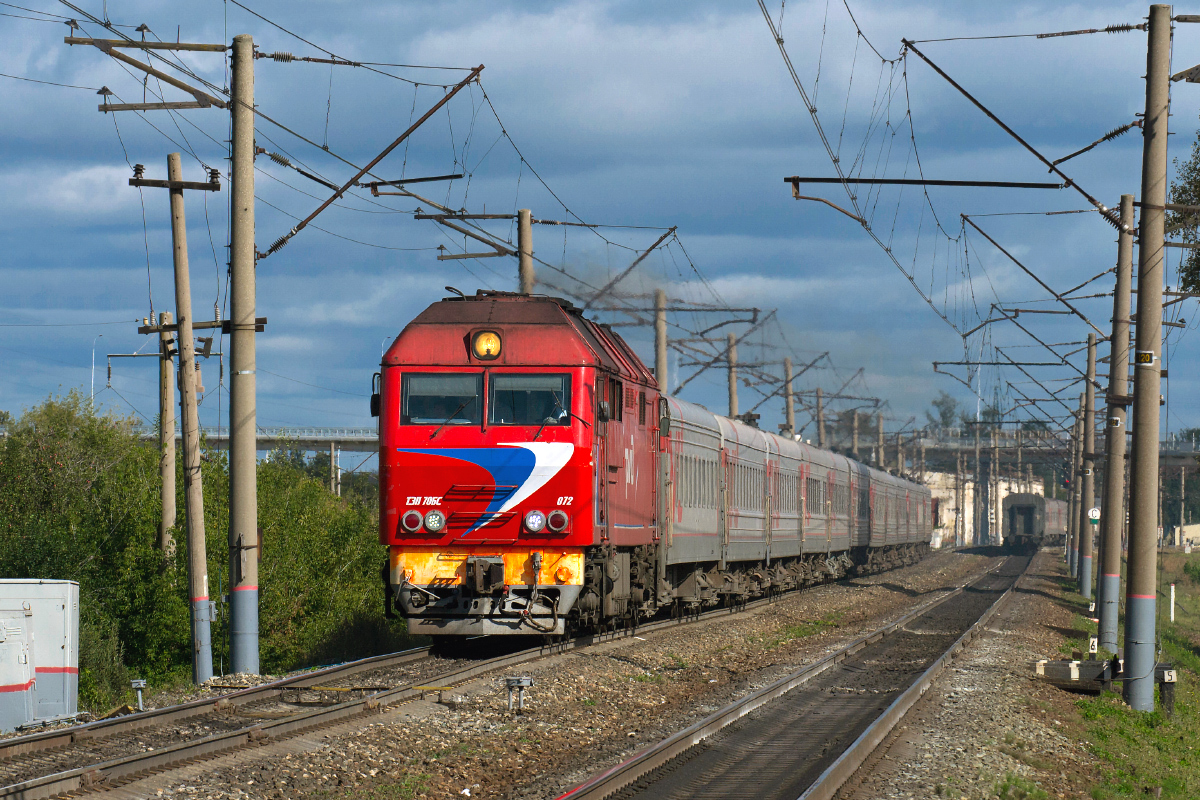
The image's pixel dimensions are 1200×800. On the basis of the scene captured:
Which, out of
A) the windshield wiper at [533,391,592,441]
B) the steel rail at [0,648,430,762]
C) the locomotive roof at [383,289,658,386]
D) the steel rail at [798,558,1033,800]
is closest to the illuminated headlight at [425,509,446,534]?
the windshield wiper at [533,391,592,441]

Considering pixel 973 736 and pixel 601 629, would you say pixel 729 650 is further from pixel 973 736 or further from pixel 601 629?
pixel 973 736

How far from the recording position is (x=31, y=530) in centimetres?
3119

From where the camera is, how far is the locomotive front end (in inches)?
592

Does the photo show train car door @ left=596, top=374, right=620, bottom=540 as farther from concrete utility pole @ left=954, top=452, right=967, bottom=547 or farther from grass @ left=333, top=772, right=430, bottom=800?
concrete utility pole @ left=954, top=452, right=967, bottom=547

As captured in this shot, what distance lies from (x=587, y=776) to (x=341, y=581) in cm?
2550

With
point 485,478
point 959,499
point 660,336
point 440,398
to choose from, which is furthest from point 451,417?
point 959,499

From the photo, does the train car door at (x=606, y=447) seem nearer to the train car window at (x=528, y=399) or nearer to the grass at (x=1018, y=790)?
the train car window at (x=528, y=399)

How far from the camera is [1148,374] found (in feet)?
50.7

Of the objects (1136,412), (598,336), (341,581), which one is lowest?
(341,581)

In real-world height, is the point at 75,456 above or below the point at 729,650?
above

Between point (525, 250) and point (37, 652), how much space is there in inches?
538

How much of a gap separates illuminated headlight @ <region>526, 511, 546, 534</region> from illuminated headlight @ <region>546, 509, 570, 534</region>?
0.06 metres

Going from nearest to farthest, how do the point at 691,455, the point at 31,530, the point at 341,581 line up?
the point at 691,455 < the point at 31,530 < the point at 341,581

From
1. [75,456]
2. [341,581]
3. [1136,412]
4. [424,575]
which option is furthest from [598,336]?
[75,456]
